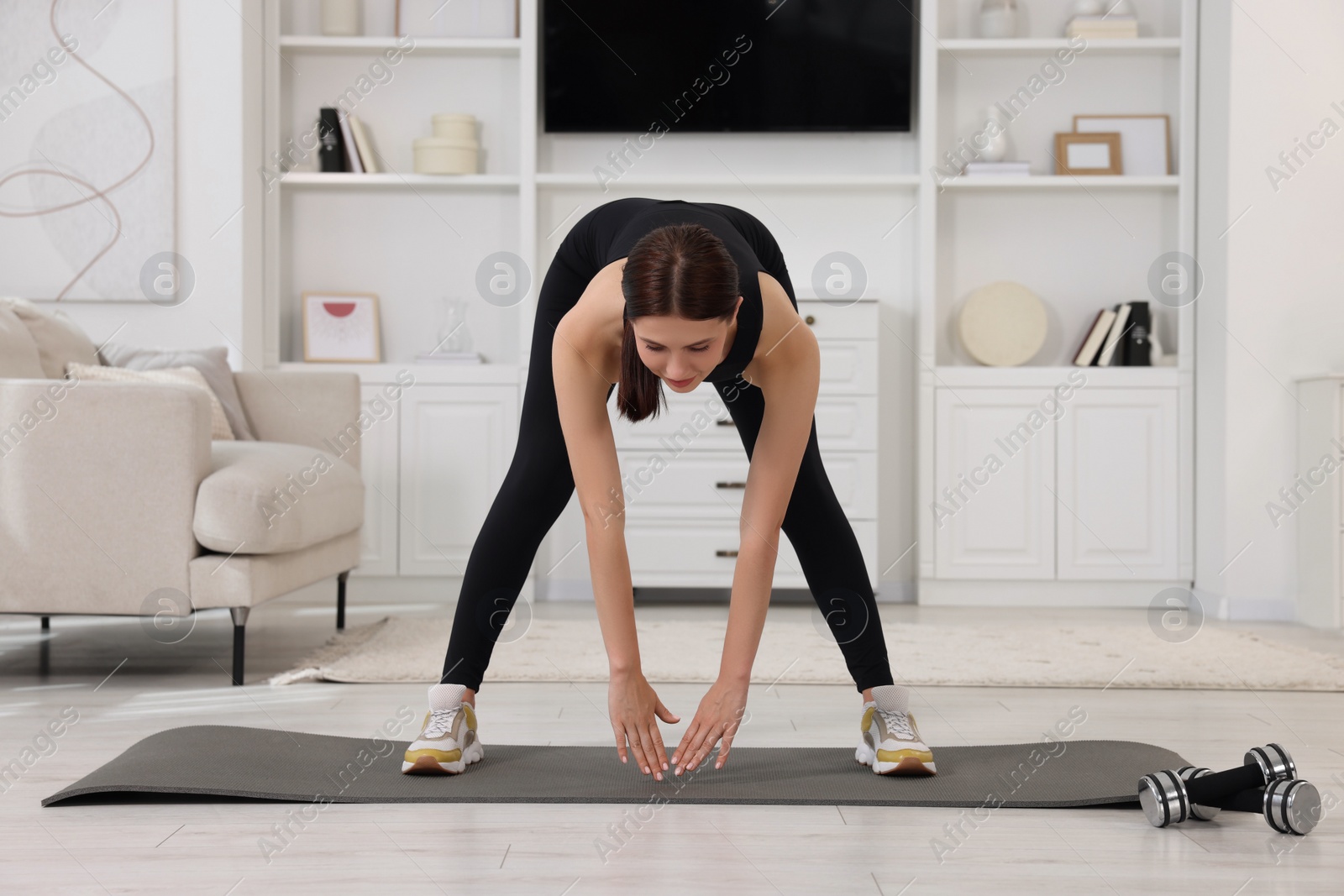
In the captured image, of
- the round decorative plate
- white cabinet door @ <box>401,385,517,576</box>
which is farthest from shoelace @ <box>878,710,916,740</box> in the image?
the round decorative plate

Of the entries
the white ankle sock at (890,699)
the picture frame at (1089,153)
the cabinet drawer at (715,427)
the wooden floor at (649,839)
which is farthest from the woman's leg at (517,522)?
the picture frame at (1089,153)

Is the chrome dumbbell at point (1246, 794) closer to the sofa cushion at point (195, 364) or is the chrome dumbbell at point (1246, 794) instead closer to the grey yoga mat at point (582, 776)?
the grey yoga mat at point (582, 776)

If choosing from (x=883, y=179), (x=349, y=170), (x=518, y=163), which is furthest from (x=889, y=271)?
(x=349, y=170)

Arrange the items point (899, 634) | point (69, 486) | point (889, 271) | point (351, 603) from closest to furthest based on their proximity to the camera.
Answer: point (69, 486) → point (899, 634) → point (351, 603) → point (889, 271)

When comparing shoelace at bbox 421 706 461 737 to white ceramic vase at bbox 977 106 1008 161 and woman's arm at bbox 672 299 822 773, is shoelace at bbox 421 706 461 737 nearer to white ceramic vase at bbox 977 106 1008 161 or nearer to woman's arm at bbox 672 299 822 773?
woman's arm at bbox 672 299 822 773

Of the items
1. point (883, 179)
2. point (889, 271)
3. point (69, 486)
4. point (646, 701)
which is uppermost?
point (883, 179)

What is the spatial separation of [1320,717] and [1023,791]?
2.94 feet

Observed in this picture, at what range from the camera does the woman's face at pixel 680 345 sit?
1166 millimetres

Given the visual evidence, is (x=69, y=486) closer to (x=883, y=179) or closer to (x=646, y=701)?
(x=646, y=701)

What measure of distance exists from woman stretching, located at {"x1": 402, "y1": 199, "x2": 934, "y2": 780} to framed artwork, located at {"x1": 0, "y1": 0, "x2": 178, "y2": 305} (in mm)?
2552

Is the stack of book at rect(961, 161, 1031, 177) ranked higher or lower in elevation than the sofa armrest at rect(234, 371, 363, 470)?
higher

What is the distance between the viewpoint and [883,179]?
3807 mm

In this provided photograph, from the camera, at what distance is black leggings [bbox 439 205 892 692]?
5.23ft

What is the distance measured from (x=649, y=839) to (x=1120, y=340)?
10.0 feet
